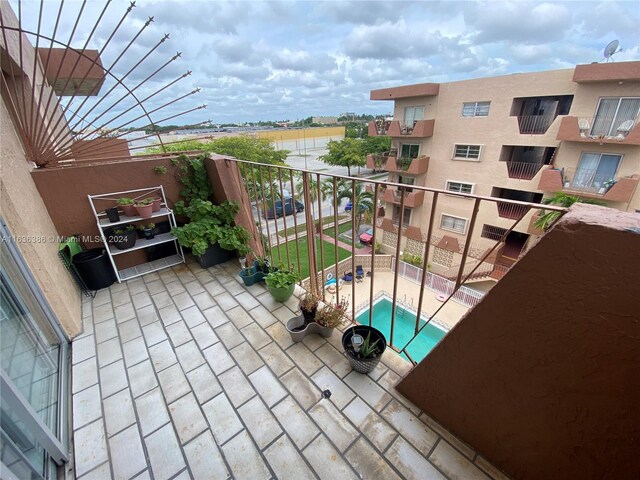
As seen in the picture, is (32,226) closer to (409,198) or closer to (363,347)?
(363,347)

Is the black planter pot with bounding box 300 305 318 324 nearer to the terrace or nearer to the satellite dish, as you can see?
Answer: the terrace

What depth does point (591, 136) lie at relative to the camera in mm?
6801

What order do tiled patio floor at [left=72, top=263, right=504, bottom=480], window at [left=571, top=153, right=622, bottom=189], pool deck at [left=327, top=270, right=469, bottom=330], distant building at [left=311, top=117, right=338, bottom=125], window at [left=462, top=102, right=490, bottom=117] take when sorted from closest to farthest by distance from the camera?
tiled patio floor at [left=72, top=263, right=504, bottom=480], window at [left=571, top=153, right=622, bottom=189], pool deck at [left=327, top=270, right=469, bottom=330], window at [left=462, top=102, right=490, bottom=117], distant building at [left=311, top=117, right=338, bottom=125]

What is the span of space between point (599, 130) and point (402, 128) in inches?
219

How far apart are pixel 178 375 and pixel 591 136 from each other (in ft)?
34.1

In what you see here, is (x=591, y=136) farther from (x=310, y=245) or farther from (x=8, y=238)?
(x=8, y=238)

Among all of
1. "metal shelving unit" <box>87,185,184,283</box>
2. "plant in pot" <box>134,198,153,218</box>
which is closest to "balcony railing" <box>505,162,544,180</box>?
"metal shelving unit" <box>87,185,184,283</box>

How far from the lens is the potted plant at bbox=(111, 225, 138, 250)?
9.36ft

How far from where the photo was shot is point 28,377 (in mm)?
1414

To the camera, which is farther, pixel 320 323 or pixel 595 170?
pixel 595 170

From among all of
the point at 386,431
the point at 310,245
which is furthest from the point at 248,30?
the point at 386,431

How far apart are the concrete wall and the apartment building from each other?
403 centimetres

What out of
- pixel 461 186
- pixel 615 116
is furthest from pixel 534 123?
pixel 461 186

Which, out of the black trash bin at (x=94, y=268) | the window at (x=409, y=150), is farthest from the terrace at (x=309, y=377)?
the window at (x=409, y=150)
